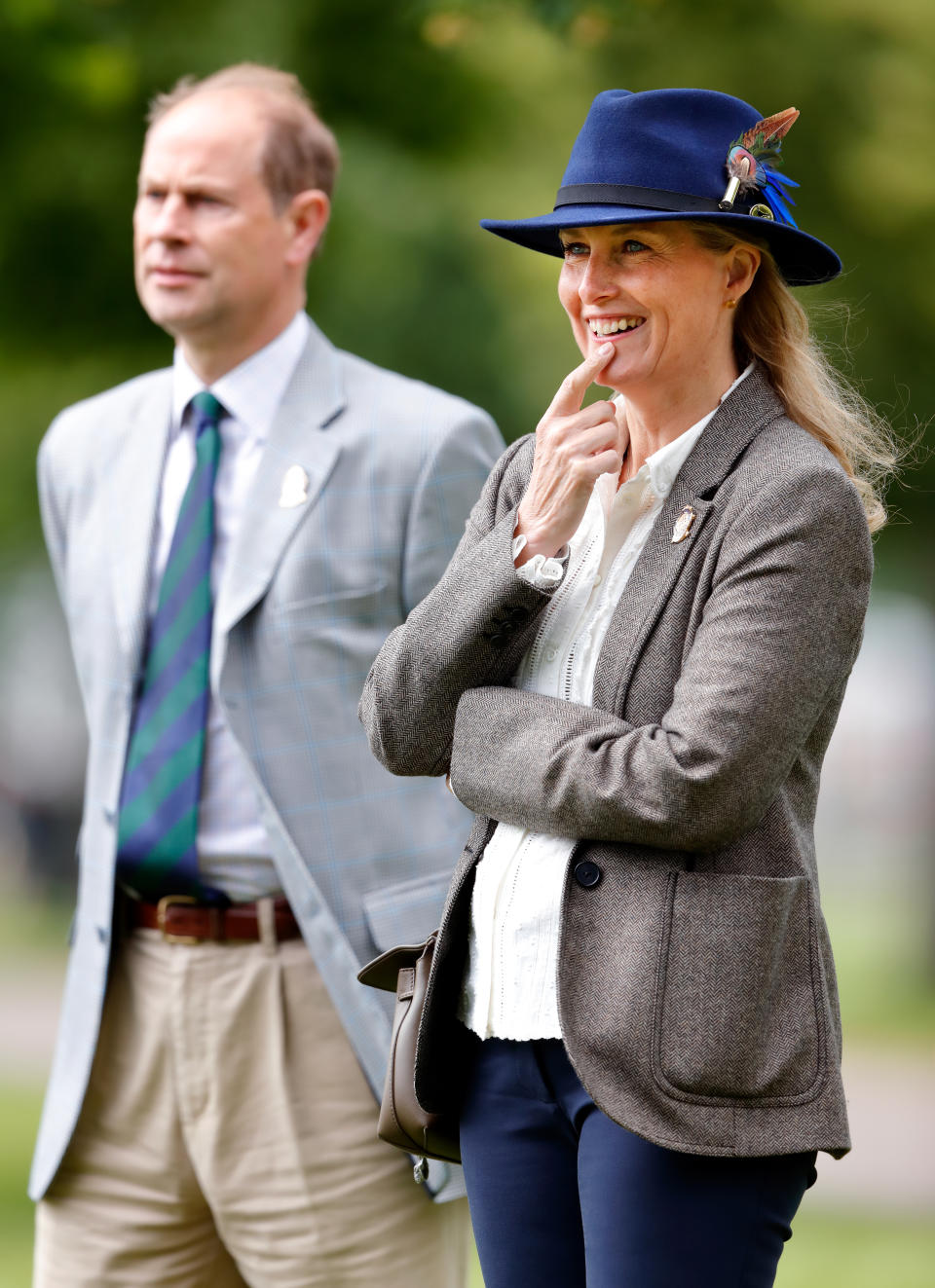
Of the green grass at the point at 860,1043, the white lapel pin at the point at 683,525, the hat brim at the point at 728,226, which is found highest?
the hat brim at the point at 728,226

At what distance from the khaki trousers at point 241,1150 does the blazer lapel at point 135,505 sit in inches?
22.8

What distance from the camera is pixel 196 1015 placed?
3.30 meters

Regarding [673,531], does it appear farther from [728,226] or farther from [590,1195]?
[590,1195]

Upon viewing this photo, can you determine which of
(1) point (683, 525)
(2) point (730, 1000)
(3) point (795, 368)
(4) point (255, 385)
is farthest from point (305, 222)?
(2) point (730, 1000)

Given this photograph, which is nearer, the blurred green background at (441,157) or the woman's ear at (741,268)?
the woman's ear at (741,268)

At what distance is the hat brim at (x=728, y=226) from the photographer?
7.92 feet

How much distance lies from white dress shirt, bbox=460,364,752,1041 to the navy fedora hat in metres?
0.24

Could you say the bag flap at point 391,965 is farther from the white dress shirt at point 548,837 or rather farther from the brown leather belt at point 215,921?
the brown leather belt at point 215,921

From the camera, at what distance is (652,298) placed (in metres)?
2.47

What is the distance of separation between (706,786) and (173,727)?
137cm

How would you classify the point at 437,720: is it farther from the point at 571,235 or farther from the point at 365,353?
the point at 365,353

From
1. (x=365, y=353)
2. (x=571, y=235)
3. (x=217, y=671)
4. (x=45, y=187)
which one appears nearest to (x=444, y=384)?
(x=365, y=353)

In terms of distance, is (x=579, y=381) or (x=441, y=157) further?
(x=441, y=157)

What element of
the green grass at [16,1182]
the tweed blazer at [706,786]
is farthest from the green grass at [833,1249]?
the tweed blazer at [706,786]
